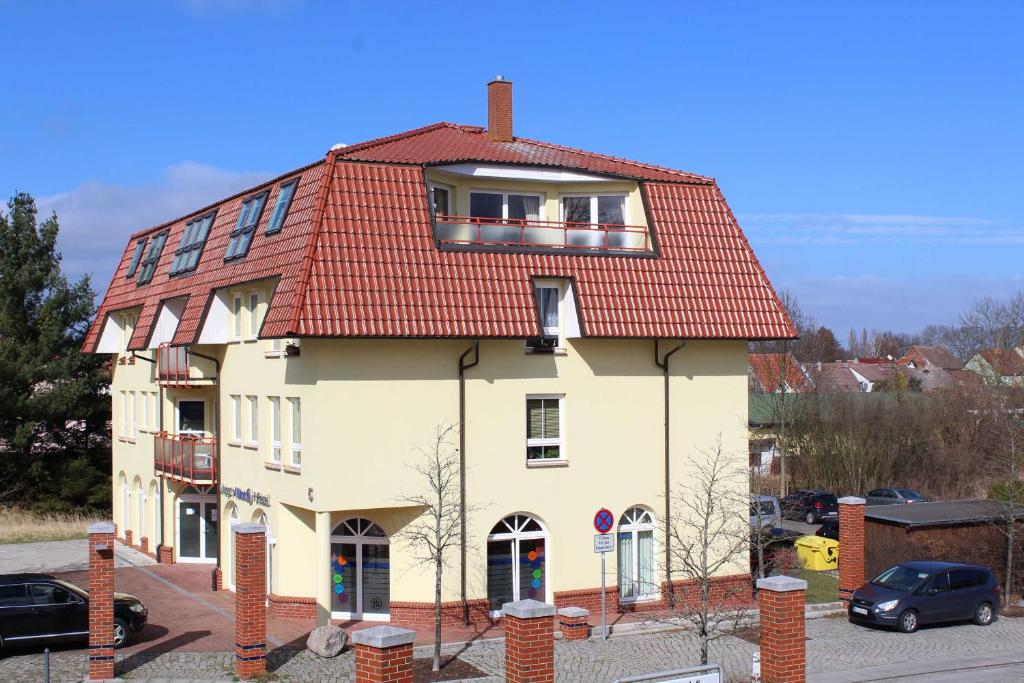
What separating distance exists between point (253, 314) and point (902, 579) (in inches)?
641

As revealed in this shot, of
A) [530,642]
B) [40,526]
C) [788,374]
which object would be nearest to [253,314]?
[530,642]

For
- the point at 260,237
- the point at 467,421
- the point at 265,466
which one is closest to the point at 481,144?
the point at 260,237

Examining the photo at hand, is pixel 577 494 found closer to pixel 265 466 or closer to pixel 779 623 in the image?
pixel 265 466

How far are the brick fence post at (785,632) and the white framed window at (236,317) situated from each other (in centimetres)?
1661

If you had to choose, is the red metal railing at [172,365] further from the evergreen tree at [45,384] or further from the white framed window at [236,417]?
the evergreen tree at [45,384]

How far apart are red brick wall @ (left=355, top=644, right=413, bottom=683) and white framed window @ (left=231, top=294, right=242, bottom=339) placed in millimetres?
15767

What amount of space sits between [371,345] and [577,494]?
5743 mm

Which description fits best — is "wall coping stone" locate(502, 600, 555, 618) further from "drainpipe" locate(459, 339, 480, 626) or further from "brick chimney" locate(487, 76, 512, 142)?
"brick chimney" locate(487, 76, 512, 142)

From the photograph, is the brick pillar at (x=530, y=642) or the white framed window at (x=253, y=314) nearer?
the brick pillar at (x=530, y=642)

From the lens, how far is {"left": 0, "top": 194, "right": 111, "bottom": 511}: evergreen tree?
1752 inches

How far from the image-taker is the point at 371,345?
2189cm

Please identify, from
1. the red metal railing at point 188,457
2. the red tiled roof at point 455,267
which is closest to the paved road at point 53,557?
the red metal railing at point 188,457

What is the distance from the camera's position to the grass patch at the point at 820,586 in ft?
85.9

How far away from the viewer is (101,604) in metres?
18.2
